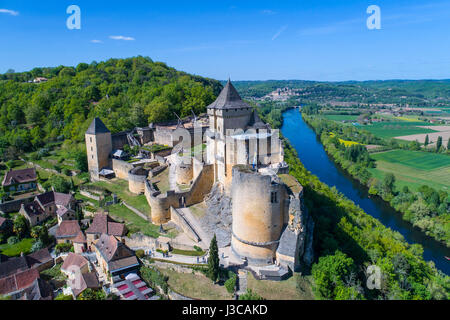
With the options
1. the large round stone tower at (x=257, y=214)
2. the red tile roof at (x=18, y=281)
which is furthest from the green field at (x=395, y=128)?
the red tile roof at (x=18, y=281)

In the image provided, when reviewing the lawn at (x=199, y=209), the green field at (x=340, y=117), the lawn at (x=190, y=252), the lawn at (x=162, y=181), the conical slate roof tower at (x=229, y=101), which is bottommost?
the lawn at (x=190, y=252)

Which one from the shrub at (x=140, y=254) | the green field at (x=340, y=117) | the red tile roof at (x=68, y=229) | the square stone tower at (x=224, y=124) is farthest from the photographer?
the green field at (x=340, y=117)

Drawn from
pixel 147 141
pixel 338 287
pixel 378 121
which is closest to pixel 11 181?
pixel 147 141

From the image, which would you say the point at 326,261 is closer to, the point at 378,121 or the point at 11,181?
the point at 11,181

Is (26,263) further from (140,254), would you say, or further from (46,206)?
(46,206)

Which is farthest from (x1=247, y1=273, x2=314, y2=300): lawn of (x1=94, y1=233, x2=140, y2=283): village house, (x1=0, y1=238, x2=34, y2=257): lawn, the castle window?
(x1=0, y1=238, x2=34, y2=257): lawn

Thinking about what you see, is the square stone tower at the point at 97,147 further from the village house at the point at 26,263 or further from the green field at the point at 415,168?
the green field at the point at 415,168
